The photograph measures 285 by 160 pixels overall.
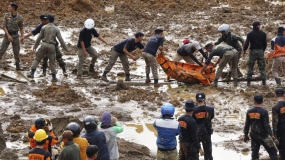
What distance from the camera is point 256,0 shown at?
29859 millimetres

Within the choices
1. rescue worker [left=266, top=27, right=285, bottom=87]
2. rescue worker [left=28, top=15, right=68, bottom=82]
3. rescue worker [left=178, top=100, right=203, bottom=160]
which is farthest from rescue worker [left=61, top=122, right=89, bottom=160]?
rescue worker [left=266, top=27, right=285, bottom=87]

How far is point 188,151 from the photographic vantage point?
996 centimetres

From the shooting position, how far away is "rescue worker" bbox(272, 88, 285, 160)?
1048 cm

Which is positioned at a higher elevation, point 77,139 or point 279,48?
point 279,48

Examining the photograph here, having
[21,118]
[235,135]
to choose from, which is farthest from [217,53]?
[21,118]

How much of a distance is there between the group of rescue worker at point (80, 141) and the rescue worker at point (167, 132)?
→ 701 millimetres

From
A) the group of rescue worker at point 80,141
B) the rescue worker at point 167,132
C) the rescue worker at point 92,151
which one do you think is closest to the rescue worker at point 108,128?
the group of rescue worker at point 80,141

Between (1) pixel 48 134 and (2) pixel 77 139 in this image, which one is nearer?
(2) pixel 77 139

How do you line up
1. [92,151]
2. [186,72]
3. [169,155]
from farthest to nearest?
[186,72] < [169,155] < [92,151]

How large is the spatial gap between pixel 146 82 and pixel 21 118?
14.2 ft

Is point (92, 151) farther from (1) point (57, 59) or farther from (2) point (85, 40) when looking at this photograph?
(1) point (57, 59)

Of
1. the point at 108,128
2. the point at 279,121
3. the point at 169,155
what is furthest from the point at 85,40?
the point at 108,128

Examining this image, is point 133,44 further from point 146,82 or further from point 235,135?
point 235,135

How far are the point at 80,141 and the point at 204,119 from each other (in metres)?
2.66
